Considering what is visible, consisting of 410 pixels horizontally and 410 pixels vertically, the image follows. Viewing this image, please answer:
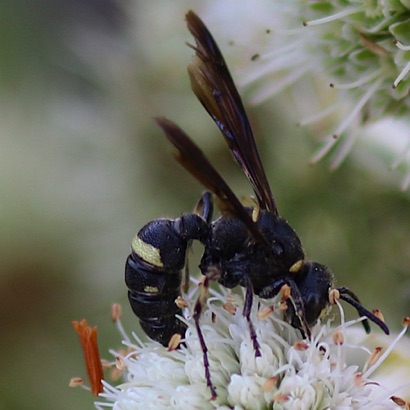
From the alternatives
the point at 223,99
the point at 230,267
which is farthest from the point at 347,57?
the point at 230,267

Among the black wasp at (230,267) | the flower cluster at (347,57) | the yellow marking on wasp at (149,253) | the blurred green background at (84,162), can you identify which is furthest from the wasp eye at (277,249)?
the blurred green background at (84,162)

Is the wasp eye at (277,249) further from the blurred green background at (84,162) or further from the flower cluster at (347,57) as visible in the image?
the blurred green background at (84,162)

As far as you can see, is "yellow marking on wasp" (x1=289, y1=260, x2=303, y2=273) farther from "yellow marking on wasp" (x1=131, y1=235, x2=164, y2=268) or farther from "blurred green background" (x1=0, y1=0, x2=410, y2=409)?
"blurred green background" (x1=0, y1=0, x2=410, y2=409)

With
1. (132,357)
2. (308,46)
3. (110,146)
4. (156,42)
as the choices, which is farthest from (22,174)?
(132,357)

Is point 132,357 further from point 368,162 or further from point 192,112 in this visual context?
point 192,112

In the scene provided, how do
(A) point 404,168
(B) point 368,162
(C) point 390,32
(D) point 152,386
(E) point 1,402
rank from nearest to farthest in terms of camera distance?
(D) point 152,386, (C) point 390,32, (A) point 404,168, (B) point 368,162, (E) point 1,402

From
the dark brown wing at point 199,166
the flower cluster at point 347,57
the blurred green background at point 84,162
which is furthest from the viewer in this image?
the blurred green background at point 84,162
